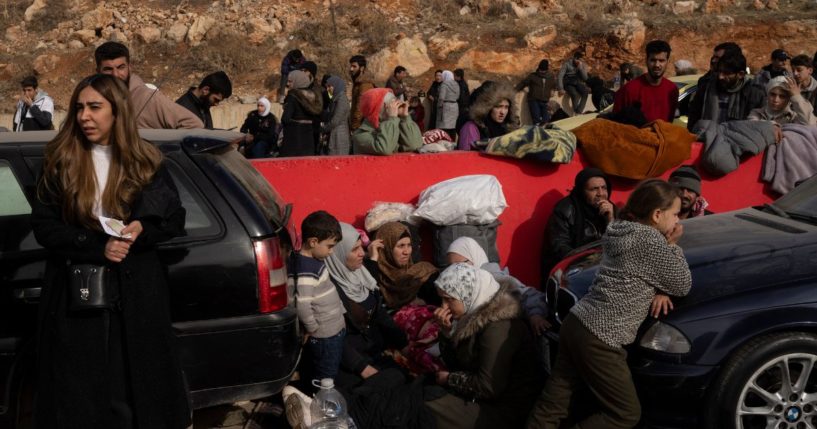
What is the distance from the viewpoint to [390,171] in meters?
7.48

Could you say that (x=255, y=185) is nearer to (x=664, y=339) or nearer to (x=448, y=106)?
(x=664, y=339)

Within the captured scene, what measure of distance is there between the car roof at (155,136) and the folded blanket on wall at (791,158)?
5.01 metres

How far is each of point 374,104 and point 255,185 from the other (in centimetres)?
305

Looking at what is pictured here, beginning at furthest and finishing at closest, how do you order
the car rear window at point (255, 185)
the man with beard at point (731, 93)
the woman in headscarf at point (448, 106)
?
the woman in headscarf at point (448, 106)
the man with beard at point (731, 93)
the car rear window at point (255, 185)

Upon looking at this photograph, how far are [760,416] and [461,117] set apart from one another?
11239mm

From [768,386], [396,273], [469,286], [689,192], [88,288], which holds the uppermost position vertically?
[88,288]

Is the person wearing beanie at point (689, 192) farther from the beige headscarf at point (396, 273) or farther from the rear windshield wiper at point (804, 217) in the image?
the beige headscarf at point (396, 273)

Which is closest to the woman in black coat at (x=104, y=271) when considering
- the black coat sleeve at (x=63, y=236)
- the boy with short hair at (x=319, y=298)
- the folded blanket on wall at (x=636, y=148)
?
the black coat sleeve at (x=63, y=236)

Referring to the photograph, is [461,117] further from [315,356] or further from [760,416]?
[760,416]

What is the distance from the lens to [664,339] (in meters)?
4.34

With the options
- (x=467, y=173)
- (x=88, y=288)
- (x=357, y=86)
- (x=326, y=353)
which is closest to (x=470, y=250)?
(x=467, y=173)

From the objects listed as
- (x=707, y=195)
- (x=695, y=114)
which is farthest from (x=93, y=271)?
(x=695, y=114)

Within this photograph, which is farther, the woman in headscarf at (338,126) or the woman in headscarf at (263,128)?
the woman in headscarf at (263,128)

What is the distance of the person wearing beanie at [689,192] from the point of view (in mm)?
6809
